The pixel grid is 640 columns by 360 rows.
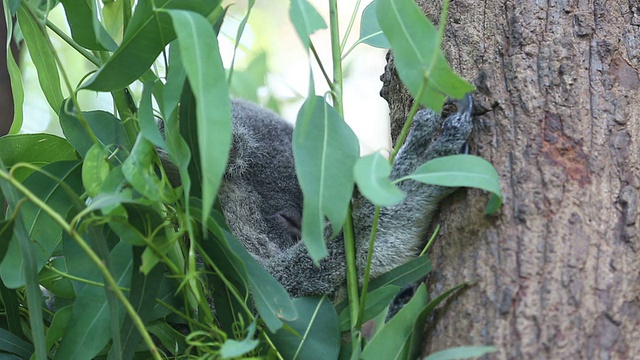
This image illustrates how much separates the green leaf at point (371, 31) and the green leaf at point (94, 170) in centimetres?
80

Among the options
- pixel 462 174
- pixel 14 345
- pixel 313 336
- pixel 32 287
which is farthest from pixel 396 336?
pixel 14 345

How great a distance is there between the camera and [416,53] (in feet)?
4.60

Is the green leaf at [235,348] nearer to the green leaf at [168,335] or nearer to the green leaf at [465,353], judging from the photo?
the green leaf at [465,353]

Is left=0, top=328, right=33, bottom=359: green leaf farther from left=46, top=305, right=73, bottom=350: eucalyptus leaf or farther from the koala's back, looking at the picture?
the koala's back

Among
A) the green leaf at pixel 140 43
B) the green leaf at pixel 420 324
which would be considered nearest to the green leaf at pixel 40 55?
the green leaf at pixel 140 43

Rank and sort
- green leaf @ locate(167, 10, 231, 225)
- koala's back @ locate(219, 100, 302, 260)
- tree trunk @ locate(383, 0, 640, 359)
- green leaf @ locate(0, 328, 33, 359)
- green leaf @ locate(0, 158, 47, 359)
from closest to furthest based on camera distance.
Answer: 1. green leaf @ locate(167, 10, 231, 225)
2. tree trunk @ locate(383, 0, 640, 359)
3. green leaf @ locate(0, 158, 47, 359)
4. green leaf @ locate(0, 328, 33, 359)
5. koala's back @ locate(219, 100, 302, 260)

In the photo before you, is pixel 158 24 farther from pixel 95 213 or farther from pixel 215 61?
pixel 95 213

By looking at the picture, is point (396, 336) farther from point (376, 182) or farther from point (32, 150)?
point (32, 150)

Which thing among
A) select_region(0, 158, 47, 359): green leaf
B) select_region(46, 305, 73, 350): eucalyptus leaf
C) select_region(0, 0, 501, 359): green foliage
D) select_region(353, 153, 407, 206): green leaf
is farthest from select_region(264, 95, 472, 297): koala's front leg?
select_region(0, 158, 47, 359): green leaf

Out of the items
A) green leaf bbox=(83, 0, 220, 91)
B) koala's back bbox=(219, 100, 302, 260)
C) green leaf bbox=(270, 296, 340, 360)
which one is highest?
green leaf bbox=(83, 0, 220, 91)

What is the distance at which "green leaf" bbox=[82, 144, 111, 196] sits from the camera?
144 cm

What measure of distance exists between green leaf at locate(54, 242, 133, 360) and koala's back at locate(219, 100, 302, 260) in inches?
39.3

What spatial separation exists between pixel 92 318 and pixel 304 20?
0.84 metres

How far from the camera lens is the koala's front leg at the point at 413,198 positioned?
5.63 feet
